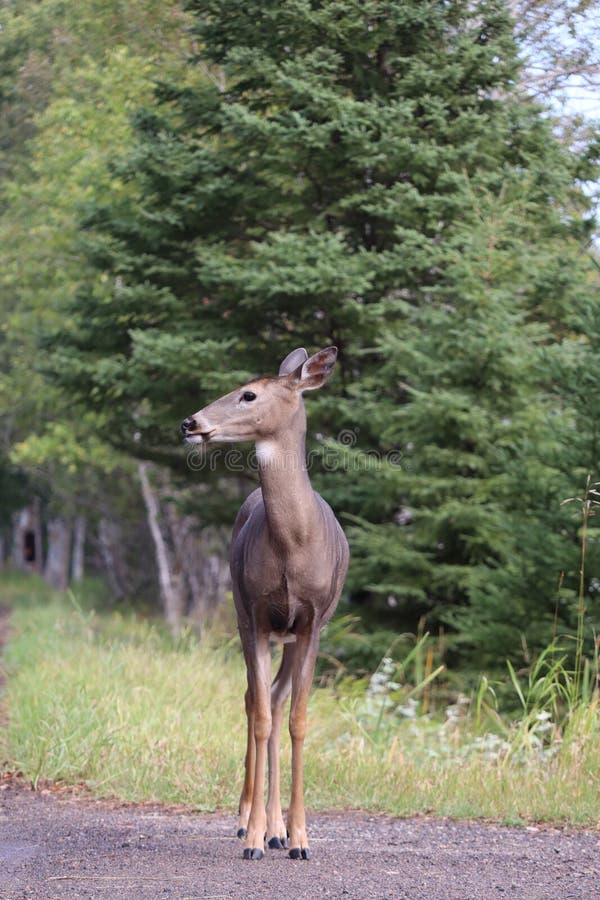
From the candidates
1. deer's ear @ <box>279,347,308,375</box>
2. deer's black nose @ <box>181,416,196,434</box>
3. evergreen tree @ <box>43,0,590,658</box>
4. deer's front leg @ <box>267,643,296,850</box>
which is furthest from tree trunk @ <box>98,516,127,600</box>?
deer's black nose @ <box>181,416,196,434</box>

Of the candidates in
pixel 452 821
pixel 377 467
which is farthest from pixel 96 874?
pixel 377 467

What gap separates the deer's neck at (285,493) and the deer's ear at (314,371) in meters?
0.24

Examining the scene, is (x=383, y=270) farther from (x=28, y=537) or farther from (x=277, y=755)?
(x=28, y=537)

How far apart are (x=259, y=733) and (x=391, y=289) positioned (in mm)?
10442

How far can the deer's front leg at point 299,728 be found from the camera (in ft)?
18.7

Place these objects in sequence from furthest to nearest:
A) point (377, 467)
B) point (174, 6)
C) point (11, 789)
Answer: point (174, 6)
point (377, 467)
point (11, 789)

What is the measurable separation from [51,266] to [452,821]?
769 inches

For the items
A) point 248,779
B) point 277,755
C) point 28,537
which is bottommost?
point 28,537

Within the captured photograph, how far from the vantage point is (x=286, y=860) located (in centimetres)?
564

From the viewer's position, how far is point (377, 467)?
12867 mm

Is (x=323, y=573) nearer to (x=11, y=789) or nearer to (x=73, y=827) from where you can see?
(x=73, y=827)

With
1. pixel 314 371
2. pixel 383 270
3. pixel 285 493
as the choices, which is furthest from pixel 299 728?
pixel 383 270

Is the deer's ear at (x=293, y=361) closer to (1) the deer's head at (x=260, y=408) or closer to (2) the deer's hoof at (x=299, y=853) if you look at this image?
(1) the deer's head at (x=260, y=408)

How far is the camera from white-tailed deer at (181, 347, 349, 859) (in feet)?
18.5
